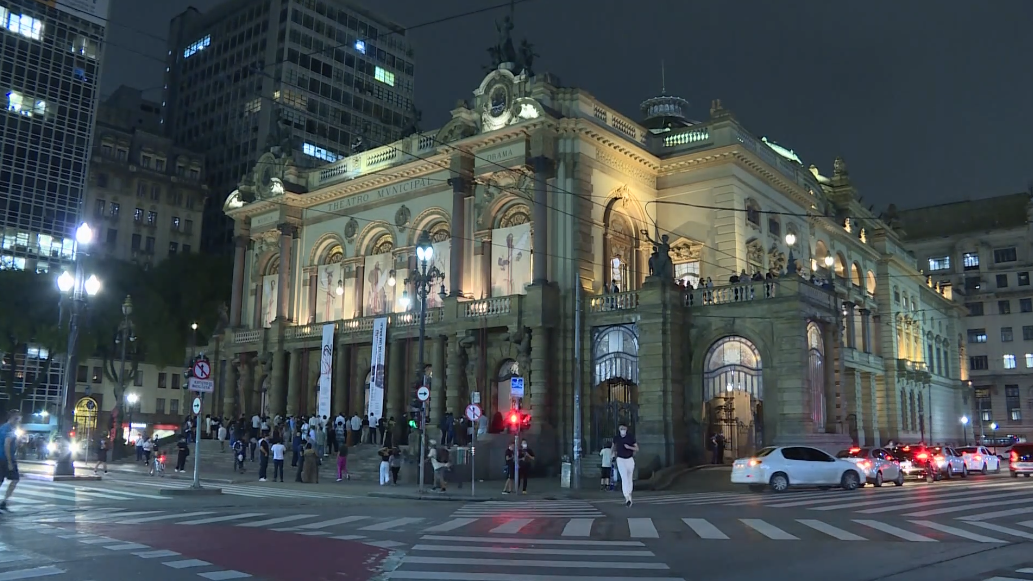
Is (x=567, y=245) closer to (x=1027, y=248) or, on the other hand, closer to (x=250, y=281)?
(x=250, y=281)

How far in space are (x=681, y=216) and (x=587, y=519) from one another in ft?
90.0

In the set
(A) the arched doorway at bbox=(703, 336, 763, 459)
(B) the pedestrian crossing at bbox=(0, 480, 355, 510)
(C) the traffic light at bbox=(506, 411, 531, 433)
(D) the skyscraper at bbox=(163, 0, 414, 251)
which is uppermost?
(D) the skyscraper at bbox=(163, 0, 414, 251)

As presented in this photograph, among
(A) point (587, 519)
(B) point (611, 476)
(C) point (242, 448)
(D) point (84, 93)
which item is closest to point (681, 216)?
(B) point (611, 476)

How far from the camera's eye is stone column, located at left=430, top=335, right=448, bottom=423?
39.5 m

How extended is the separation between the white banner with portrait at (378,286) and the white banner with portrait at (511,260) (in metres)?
7.25

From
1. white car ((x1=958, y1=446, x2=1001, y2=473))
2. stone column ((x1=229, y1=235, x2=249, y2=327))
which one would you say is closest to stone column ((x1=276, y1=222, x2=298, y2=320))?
stone column ((x1=229, y1=235, x2=249, y2=327))

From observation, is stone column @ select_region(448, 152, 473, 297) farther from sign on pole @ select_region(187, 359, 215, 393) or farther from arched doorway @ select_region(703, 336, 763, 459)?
sign on pole @ select_region(187, 359, 215, 393)

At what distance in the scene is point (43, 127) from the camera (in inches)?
2908

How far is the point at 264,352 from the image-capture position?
48.8 m

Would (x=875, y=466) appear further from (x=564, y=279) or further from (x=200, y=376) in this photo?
(x=200, y=376)

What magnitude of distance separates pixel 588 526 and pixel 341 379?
31.3 m

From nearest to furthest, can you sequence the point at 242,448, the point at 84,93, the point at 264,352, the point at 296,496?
the point at 296,496, the point at 242,448, the point at 264,352, the point at 84,93

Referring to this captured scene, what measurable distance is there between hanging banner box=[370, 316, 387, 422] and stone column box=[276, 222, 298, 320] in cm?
983

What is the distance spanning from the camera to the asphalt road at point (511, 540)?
9953mm
